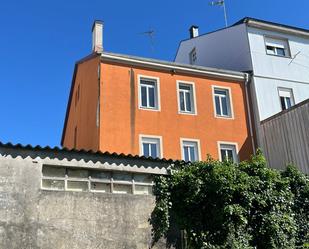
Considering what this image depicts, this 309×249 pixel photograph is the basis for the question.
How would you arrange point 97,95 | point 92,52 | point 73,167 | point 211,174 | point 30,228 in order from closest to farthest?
point 30,228 < point 73,167 < point 211,174 < point 97,95 < point 92,52

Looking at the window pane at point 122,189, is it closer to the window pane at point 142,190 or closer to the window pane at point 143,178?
the window pane at point 142,190

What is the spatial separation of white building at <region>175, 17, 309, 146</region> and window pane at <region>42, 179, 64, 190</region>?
13013 millimetres

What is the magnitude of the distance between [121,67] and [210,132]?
209 inches

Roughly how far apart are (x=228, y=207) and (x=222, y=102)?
10.8 meters

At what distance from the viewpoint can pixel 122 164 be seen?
1312cm

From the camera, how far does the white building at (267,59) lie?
23.7 meters

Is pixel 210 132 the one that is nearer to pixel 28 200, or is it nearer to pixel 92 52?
pixel 92 52

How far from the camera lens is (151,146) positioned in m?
20.6

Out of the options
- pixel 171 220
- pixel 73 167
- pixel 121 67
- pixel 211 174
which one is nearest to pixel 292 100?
pixel 121 67

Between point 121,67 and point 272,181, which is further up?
point 121,67

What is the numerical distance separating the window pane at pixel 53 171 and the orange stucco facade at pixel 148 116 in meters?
7.01

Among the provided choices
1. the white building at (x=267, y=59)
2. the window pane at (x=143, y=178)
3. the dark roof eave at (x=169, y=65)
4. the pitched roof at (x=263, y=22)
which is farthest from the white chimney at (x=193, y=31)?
the window pane at (x=143, y=178)

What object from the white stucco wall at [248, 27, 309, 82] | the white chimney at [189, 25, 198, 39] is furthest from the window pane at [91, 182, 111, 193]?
the white chimney at [189, 25, 198, 39]

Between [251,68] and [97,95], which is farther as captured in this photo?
[251,68]
